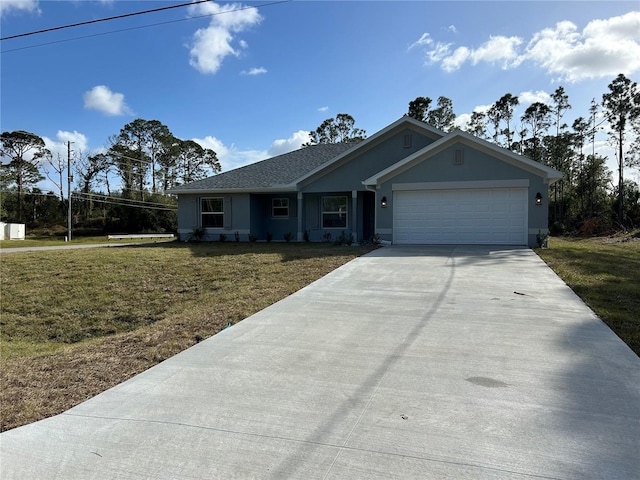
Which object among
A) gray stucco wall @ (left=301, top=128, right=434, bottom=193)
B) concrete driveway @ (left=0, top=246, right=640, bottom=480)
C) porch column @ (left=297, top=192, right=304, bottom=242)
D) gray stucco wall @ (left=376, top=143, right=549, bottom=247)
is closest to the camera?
concrete driveway @ (left=0, top=246, right=640, bottom=480)

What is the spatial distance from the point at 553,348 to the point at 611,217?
106 ft

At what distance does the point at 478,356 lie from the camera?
411 centimetres

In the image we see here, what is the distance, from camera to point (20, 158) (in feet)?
158

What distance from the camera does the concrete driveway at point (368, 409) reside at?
2410 millimetres

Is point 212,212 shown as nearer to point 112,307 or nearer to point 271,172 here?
point 271,172

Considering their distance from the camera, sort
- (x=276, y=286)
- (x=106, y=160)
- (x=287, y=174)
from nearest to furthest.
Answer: (x=276, y=286)
(x=287, y=174)
(x=106, y=160)

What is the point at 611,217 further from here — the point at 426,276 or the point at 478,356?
the point at 478,356

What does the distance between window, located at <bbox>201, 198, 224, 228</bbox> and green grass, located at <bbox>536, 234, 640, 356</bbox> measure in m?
13.3

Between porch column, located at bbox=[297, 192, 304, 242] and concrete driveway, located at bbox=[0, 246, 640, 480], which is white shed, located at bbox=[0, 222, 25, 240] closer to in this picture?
porch column, located at bbox=[297, 192, 304, 242]

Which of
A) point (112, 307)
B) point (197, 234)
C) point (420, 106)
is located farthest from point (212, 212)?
point (420, 106)

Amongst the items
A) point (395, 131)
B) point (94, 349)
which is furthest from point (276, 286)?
point (395, 131)

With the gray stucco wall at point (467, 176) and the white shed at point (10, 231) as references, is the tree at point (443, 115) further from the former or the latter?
the white shed at point (10, 231)

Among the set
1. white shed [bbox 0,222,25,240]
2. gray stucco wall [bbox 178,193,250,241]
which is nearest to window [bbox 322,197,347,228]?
gray stucco wall [bbox 178,193,250,241]

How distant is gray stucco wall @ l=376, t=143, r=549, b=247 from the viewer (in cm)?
1304
